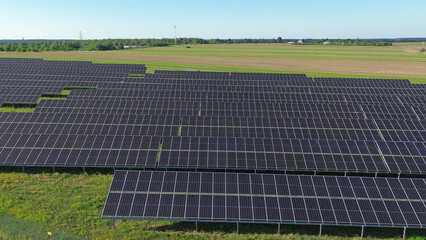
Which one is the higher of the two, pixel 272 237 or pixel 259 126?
pixel 259 126

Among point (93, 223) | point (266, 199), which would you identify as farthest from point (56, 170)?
point (266, 199)

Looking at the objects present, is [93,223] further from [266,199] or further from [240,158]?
[240,158]

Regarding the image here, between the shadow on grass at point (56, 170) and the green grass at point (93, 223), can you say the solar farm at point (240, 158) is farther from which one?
the green grass at point (93, 223)

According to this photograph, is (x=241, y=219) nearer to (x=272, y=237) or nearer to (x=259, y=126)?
(x=272, y=237)

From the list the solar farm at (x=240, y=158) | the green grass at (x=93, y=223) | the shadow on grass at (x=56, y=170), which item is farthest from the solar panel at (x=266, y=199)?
the shadow on grass at (x=56, y=170)

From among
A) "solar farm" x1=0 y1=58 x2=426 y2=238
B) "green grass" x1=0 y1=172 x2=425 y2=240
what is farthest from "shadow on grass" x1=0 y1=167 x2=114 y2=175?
"green grass" x1=0 y1=172 x2=425 y2=240

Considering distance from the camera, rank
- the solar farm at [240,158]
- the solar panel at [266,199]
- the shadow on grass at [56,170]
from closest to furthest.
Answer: the solar panel at [266,199] < the solar farm at [240,158] < the shadow on grass at [56,170]

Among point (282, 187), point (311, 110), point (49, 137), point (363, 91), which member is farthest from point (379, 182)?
point (363, 91)

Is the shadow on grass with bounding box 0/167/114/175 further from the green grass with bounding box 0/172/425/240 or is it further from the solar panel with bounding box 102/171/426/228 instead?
the solar panel with bounding box 102/171/426/228
